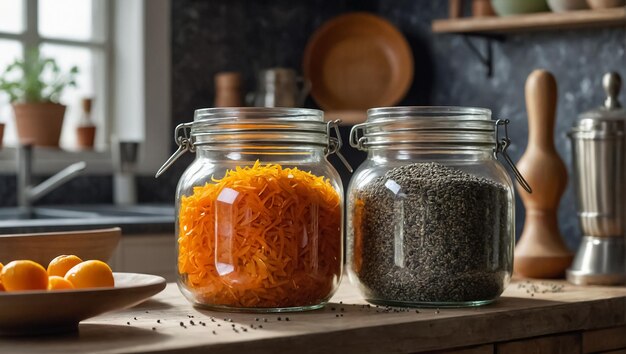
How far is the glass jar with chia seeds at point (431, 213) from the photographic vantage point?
1.22 m

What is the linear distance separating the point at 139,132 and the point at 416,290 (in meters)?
2.39

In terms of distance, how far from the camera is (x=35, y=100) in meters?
3.17

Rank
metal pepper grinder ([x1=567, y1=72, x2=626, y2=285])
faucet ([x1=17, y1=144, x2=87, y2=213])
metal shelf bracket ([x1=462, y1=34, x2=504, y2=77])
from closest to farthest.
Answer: metal pepper grinder ([x1=567, y1=72, x2=626, y2=285]) < faucet ([x1=17, y1=144, x2=87, y2=213]) < metal shelf bracket ([x1=462, y1=34, x2=504, y2=77])

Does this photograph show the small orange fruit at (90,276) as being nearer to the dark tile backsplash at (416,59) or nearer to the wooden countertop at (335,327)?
the wooden countertop at (335,327)

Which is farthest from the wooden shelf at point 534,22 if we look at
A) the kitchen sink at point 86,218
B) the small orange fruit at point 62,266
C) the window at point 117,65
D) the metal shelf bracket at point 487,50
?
the small orange fruit at point 62,266

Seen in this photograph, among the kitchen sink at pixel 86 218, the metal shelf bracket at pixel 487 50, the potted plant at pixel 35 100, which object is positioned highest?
the metal shelf bracket at pixel 487 50

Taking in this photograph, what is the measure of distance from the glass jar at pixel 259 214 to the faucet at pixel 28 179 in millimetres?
1884

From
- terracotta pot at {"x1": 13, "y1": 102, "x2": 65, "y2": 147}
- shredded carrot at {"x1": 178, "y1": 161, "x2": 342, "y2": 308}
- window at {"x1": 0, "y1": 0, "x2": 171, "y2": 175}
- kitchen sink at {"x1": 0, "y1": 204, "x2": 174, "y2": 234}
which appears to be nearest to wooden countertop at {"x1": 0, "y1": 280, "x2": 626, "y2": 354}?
shredded carrot at {"x1": 178, "y1": 161, "x2": 342, "y2": 308}

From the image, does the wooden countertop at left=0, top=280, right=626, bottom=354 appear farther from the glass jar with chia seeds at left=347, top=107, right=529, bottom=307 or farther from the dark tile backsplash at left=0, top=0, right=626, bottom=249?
the dark tile backsplash at left=0, top=0, right=626, bottom=249

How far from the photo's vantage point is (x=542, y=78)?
5.40ft

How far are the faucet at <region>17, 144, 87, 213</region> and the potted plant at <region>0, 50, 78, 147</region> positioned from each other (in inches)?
2.0

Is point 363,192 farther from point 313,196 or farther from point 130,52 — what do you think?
point 130,52

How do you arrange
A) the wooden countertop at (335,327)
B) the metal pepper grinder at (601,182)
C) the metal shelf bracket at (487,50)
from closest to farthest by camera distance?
the wooden countertop at (335,327) → the metal pepper grinder at (601,182) → the metal shelf bracket at (487,50)

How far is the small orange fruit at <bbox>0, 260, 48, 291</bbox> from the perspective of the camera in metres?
1.02
